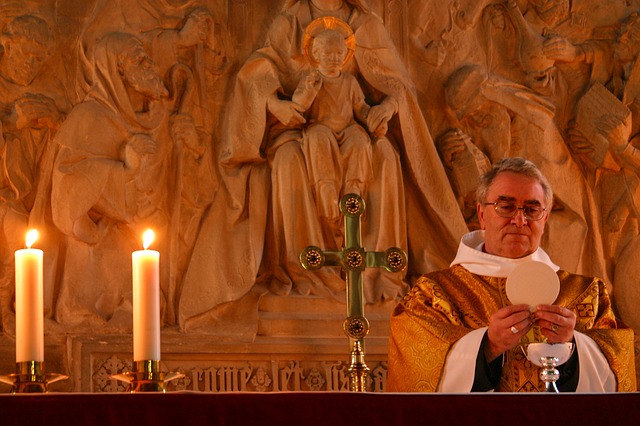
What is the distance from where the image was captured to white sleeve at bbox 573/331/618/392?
13.8ft

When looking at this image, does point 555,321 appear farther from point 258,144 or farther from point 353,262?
point 258,144

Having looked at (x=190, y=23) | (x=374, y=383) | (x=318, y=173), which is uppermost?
(x=190, y=23)

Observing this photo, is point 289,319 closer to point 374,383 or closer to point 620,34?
point 374,383

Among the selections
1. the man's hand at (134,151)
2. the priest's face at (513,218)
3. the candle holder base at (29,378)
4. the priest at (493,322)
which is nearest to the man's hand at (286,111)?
the man's hand at (134,151)

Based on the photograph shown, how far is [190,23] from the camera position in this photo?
301 inches

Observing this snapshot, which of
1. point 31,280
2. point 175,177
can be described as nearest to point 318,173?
point 175,177

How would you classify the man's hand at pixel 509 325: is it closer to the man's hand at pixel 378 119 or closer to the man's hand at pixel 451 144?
the man's hand at pixel 378 119

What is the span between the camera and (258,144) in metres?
7.55

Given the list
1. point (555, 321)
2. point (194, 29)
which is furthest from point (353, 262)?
point (194, 29)

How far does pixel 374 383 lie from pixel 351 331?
2.83 metres

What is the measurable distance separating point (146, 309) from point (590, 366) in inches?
62.6

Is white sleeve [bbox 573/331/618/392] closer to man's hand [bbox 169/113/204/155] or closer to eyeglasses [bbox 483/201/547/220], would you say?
eyeglasses [bbox 483/201/547/220]
